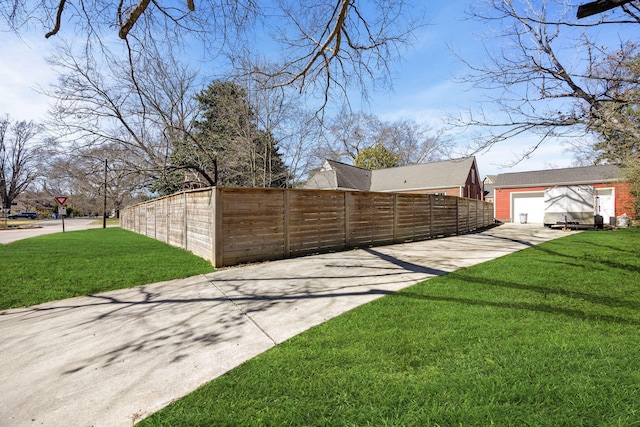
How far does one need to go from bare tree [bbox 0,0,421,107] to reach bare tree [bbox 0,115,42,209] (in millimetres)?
40950

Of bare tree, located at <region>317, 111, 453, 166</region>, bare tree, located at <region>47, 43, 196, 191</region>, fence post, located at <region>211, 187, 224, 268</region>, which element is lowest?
Result: fence post, located at <region>211, 187, 224, 268</region>

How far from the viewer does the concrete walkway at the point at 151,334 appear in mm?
1931

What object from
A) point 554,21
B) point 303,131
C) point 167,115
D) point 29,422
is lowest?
point 29,422

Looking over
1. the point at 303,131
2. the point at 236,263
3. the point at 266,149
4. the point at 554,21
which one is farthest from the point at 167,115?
the point at 554,21

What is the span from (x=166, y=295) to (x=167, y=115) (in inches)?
649

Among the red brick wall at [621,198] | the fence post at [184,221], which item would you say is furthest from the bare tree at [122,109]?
the red brick wall at [621,198]

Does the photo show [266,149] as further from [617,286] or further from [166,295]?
[617,286]

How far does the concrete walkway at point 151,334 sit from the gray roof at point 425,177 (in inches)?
879

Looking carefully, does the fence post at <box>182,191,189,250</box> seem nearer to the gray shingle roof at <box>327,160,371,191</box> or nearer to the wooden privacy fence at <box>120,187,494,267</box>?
the wooden privacy fence at <box>120,187,494,267</box>

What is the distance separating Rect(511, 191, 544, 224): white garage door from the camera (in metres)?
22.0

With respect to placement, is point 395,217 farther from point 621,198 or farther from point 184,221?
point 621,198

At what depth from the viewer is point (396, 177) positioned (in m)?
28.5

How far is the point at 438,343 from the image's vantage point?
2518mm

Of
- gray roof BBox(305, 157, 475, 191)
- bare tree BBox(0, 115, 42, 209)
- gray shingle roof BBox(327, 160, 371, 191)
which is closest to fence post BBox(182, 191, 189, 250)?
gray roof BBox(305, 157, 475, 191)
